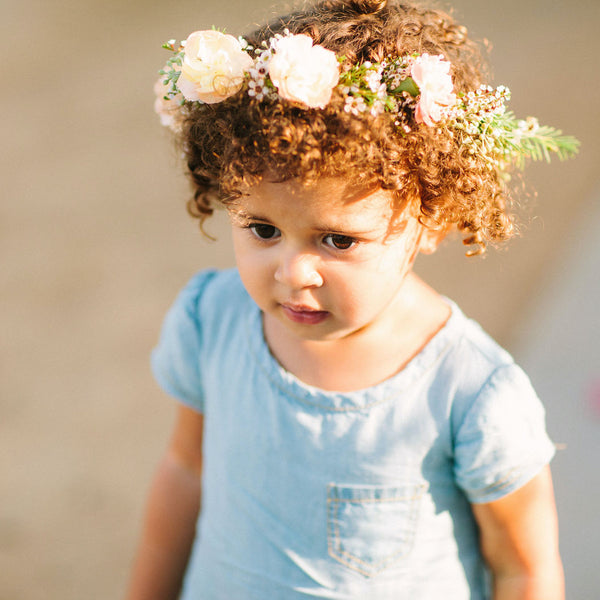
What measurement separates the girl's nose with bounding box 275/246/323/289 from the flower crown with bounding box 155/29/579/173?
0.28 m

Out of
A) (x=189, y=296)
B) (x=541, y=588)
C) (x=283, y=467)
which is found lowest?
(x=541, y=588)

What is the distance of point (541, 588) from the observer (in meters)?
1.52

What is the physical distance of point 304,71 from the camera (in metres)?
1.22

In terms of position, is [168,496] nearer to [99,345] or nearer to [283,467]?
[283,467]

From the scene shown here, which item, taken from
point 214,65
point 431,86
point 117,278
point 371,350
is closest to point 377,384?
point 371,350

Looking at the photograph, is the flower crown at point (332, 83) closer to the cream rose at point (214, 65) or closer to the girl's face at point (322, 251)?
the cream rose at point (214, 65)

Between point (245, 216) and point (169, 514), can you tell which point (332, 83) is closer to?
point (245, 216)

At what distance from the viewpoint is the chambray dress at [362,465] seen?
1.47 meters

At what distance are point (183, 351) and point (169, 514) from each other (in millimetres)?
498

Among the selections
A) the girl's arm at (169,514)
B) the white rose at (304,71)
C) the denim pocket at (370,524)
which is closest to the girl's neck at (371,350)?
the denim pocket at (370,524)

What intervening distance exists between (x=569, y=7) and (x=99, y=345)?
6.55 meters

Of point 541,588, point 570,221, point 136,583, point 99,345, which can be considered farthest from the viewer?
point 570,221

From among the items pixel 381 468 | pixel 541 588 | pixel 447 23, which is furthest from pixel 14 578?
pixel 447 23

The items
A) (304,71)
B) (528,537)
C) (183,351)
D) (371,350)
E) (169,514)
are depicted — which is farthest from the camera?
(169,514)
